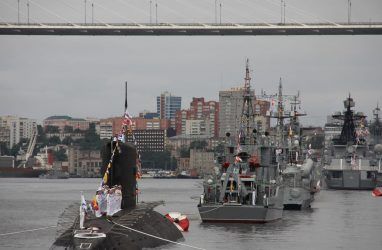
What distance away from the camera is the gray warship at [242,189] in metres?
29.7

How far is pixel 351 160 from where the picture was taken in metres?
64.6

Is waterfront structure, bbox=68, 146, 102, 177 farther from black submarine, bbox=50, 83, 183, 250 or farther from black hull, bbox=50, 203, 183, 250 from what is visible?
A: black hull, bbox=50, 203, 183, 250

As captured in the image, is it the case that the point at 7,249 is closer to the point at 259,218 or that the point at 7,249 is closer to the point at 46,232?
the point at 46,232

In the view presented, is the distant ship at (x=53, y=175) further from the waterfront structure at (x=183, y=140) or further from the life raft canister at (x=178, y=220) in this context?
the life raft canister at (x=178, y=220)

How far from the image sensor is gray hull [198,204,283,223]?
29625mm

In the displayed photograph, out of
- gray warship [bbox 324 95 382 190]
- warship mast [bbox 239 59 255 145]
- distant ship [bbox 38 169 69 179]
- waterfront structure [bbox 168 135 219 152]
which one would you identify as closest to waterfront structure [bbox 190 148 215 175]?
distant ship [bbox 38 169 69 179]

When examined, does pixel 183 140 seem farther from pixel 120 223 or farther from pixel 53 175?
pixel 120 223

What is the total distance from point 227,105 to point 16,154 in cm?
8906

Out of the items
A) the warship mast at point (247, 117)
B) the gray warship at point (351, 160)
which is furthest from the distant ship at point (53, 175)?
the warship mast at point (247, 117)

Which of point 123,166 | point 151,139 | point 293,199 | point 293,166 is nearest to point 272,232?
point 123,166

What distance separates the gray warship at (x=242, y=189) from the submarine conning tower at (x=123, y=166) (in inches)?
345

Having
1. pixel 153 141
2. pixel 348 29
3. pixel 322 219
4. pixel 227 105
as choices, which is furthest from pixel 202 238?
pixel 153 141

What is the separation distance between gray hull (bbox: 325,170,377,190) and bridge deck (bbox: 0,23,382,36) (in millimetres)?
9658

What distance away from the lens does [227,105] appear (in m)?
97.4
